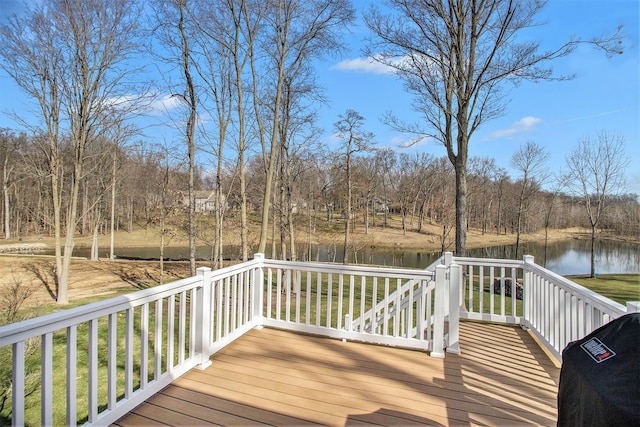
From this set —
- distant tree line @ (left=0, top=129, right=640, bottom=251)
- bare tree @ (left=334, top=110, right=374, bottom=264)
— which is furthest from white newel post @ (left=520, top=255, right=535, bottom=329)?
bare tree @ (left=334, top=110, right=374, bottom=264)

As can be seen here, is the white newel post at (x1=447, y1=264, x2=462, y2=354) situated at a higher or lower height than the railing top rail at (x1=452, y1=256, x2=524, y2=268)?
lower

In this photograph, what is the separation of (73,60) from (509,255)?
27225 millimetres

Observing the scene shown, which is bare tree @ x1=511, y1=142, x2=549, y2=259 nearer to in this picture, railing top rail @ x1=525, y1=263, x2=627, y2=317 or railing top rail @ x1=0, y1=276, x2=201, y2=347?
railing top rail @ x1=525, y1=263, x2=627, y2=317

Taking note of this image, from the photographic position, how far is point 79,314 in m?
1.82

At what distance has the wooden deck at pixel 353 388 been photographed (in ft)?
7.32

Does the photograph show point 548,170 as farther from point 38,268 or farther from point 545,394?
point 38,268

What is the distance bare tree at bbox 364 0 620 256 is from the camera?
5902 millimetres

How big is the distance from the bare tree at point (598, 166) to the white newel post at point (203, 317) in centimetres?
1802

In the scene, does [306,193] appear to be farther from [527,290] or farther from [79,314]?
[79,314]

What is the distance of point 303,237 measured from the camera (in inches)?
902

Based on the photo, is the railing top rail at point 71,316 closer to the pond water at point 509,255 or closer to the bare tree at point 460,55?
the bare tree at point 460,55

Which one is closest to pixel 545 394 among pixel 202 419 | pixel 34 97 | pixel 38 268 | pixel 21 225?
pixel 202 419

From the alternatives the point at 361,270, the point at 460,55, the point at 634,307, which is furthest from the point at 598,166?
the point at 634,307

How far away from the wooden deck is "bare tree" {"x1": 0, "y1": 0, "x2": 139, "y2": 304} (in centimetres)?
791
